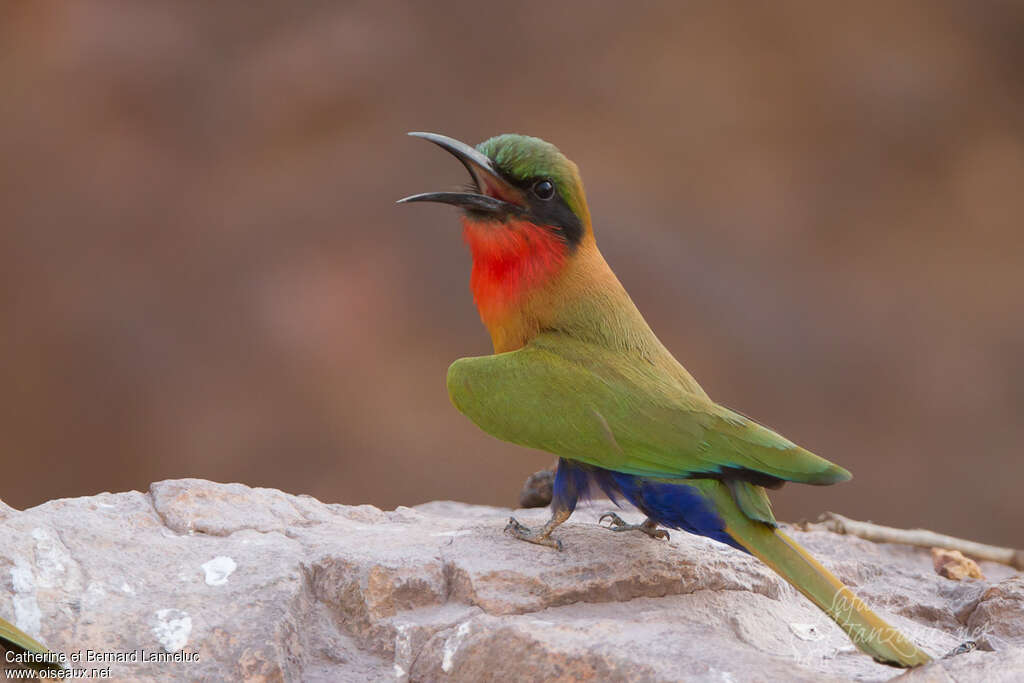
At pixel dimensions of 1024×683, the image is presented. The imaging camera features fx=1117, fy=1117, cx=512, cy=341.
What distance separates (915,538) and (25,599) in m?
2.94

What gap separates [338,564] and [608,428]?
690 millimetres

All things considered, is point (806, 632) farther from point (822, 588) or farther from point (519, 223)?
point (519, 223)

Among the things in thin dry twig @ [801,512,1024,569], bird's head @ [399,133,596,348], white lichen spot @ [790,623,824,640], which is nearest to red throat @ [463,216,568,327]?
bird's head @ [399,133,596,348]

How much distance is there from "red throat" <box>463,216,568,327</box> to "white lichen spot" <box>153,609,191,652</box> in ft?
3.54

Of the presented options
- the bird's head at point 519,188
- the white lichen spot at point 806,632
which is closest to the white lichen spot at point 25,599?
the bird's head at point 519,188

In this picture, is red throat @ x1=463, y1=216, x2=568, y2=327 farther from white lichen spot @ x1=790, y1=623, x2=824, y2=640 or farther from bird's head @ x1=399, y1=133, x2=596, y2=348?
white lichen spot @ x1=790, y1=623, x2=824, y2=640

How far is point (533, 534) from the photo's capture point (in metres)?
2.76

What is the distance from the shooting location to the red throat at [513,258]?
2873 mm

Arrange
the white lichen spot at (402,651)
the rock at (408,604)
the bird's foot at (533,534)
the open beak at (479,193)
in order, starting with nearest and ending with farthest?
the rock at (408,604)
the white lichen spot at (402,651)
the bird's foot at (533,534)
the open beak at (479,193)

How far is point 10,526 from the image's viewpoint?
252 cm

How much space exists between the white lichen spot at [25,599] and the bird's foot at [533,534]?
3.59 feet

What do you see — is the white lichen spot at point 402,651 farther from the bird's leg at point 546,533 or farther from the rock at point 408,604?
the bird's leg at point 546,533

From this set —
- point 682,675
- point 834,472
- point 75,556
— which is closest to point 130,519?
point 75,556

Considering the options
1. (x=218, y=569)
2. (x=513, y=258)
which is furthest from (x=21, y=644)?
(x=513, y=258)
